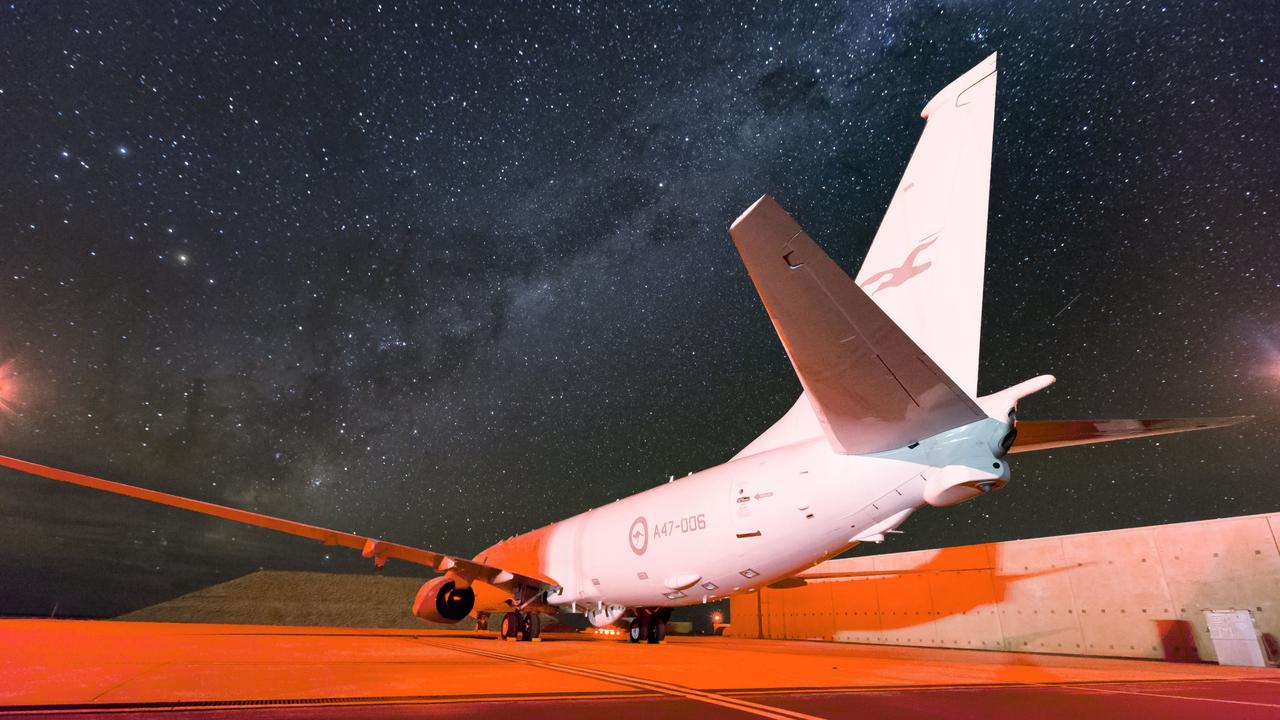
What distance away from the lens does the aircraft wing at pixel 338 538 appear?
33.1 ft

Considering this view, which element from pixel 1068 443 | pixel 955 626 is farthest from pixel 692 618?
pixel 1068 443

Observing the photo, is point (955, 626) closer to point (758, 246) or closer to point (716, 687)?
point (716, 687)

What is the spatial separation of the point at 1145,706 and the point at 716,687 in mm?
3760

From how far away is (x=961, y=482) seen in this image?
6.48m

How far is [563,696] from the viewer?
506cm

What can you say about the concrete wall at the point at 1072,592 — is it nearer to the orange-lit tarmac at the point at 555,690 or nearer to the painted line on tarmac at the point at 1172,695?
the orange-lit tarmac at the point at 555,690

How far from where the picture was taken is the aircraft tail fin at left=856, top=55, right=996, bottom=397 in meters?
7.02

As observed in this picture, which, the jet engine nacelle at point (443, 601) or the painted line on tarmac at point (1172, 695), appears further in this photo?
the jet engine nacelle at point (443, 601)

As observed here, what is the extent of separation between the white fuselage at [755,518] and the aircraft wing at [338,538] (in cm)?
290

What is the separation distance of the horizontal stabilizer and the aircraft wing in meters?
12.3

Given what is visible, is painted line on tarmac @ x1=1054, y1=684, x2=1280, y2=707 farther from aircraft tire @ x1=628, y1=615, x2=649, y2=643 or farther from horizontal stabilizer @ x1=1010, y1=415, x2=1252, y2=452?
aircraft tire @ x1=628, y1=615, x2=649, y2=643

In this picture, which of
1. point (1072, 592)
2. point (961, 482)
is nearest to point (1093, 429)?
point (961, 482)

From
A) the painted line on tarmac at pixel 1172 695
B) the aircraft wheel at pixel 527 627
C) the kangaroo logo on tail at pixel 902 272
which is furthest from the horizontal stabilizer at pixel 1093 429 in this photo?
the aircraft wheel at pixel 527 627

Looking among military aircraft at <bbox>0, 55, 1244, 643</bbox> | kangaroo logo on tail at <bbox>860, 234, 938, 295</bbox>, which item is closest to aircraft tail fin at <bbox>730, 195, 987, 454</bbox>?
military aircraft at <bbox>0, 55, 1244, 643</bbox>
